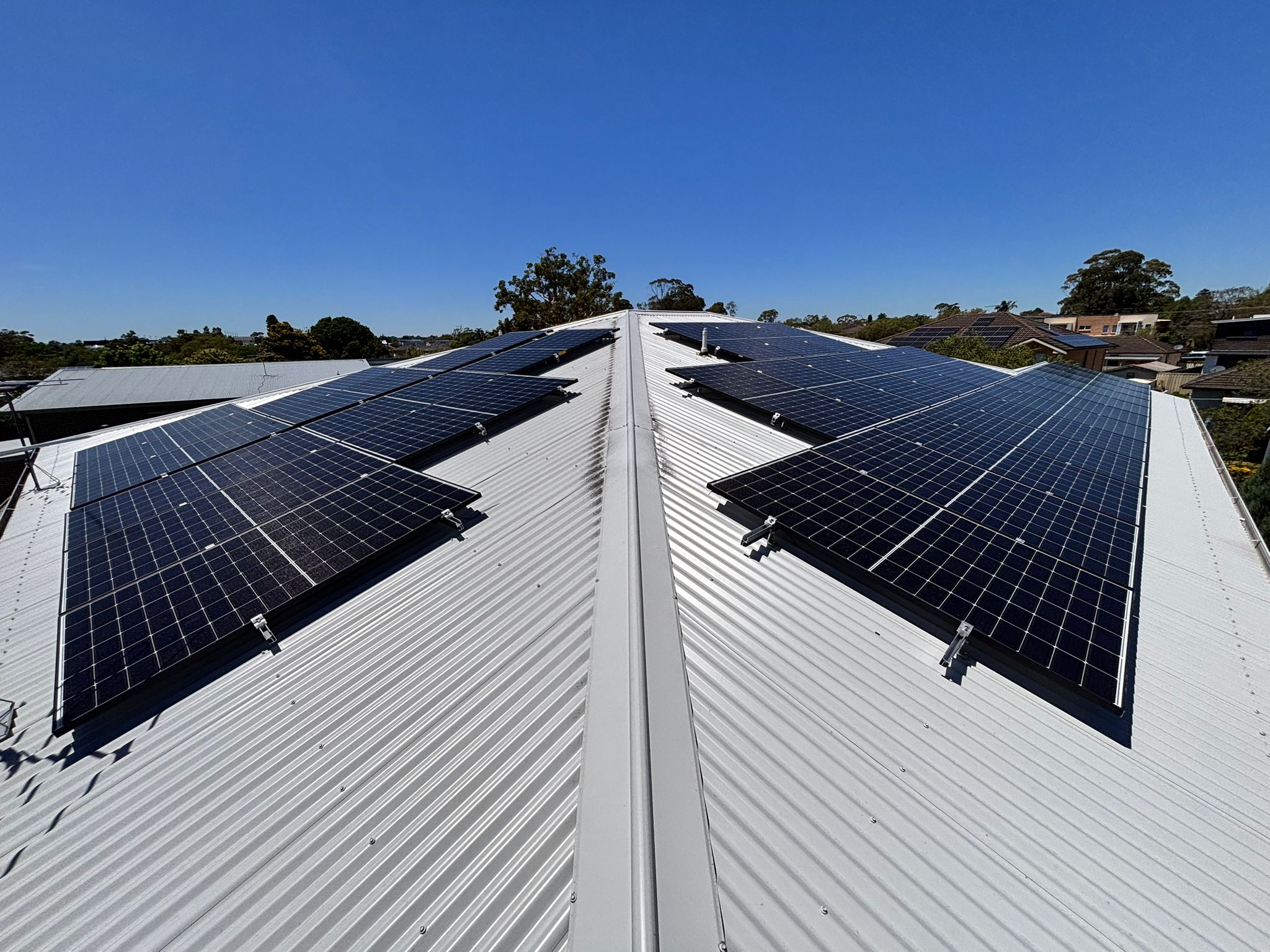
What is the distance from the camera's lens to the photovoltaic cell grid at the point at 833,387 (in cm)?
977

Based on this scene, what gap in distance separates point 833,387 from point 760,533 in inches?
347

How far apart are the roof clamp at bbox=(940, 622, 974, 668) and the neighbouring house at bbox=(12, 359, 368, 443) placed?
3563 cm

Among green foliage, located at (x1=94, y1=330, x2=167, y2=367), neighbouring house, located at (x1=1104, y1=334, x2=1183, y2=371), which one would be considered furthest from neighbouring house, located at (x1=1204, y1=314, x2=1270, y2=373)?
green foliage, located at (x1=94, y1=330, x2=167, y2=367)

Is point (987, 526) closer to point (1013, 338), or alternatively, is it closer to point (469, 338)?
point (1013, 338)

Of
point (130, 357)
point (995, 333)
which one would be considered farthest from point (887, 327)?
point (130, 357)

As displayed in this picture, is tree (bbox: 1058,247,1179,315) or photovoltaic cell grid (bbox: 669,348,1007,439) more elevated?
tree (bbox: 1058,247,1179,315)

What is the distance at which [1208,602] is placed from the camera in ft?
18.8

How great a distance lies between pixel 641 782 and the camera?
2766 mm

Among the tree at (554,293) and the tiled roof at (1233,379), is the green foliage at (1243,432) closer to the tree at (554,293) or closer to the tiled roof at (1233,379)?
the tiled roof at (1233,379)

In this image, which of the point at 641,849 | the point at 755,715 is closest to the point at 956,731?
the point at 755,715

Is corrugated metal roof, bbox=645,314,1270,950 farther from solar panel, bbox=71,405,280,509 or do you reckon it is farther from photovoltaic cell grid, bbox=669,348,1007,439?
solar panel, bbox=71,405,280,509

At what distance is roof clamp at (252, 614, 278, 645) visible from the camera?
4723 millimetres

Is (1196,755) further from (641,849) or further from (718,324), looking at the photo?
(718,324)

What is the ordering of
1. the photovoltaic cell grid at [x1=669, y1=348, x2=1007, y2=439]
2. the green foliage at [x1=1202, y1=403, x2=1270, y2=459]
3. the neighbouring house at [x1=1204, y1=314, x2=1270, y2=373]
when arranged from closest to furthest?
the photovoltaic cell grid at [x1=669, y1=348, x2=1007, y2=439], the green foliage at [x1=1202, y1=403, x2=1270, y2=459], the neighbouring house at [x1=1204, y1=314, x2=1270, y2=373]
